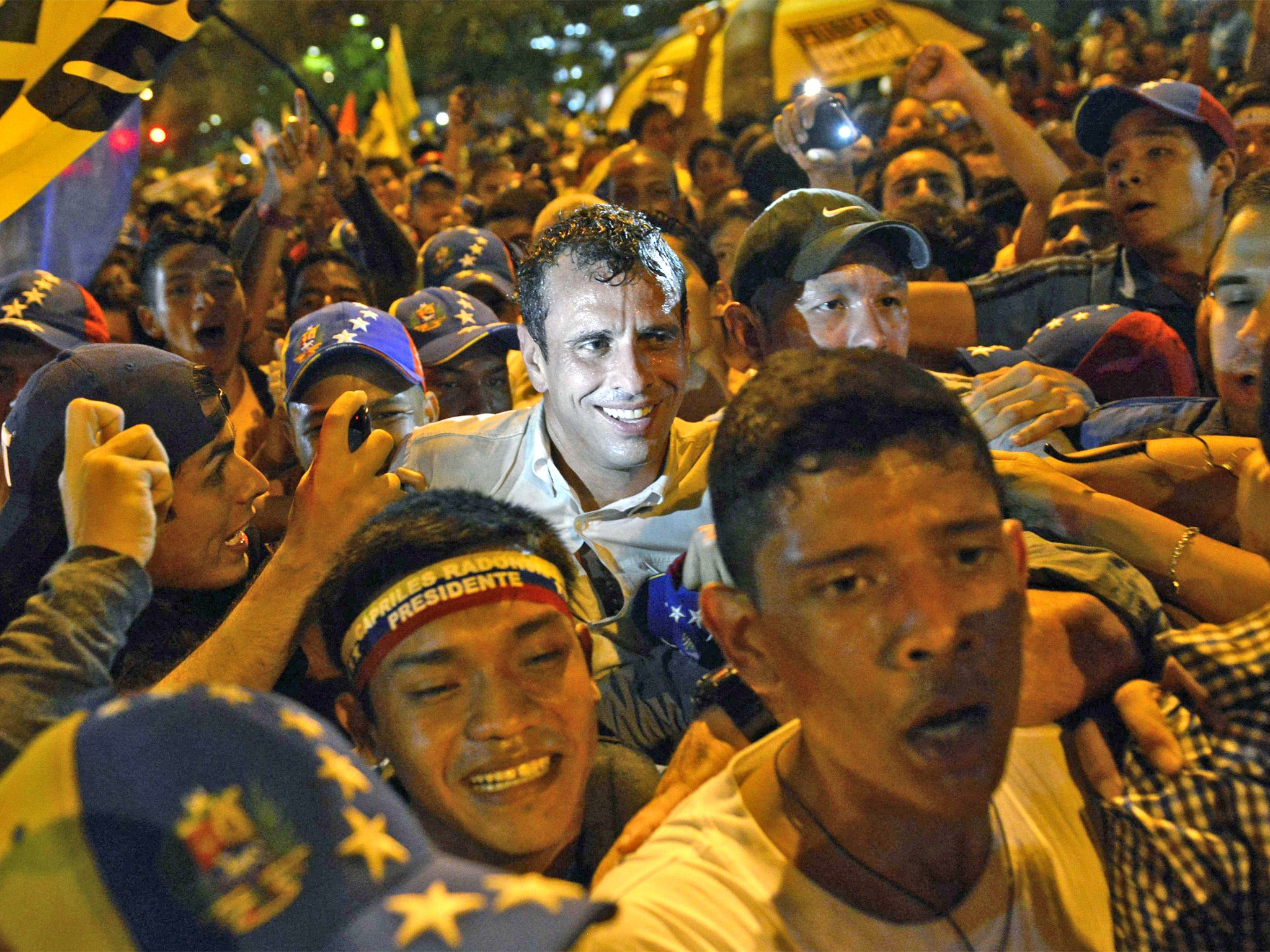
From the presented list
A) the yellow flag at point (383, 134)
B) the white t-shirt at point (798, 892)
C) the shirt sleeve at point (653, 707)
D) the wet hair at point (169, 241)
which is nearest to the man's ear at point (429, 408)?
the shirt sleeve at point (653, 707)

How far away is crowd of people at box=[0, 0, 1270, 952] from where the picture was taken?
3.60 feet

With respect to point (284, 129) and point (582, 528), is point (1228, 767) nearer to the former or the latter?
point (582, 528)

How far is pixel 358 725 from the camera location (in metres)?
2.10

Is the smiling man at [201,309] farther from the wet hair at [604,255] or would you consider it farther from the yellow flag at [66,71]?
the wet hair at [604,255]

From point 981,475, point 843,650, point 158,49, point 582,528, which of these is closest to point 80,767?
point 843,650

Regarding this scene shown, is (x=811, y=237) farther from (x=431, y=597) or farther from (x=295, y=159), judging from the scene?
(x=295, y=159)

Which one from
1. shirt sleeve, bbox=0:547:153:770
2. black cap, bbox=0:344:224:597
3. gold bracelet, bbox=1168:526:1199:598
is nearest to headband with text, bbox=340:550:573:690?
shirt sleeve, bbox=0:547:153:770

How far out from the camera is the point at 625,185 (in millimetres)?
6027

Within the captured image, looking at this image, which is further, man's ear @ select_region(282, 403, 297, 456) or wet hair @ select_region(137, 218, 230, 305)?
wet hair @ select_region(137, 218, 230, 305)

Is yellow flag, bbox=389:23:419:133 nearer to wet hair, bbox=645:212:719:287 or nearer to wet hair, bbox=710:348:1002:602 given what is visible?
wet hair, bbox=645:212:719:287

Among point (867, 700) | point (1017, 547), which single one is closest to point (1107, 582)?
point (1017, 547)

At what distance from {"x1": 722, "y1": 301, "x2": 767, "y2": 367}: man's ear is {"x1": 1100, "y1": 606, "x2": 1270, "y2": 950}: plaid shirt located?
197 cm

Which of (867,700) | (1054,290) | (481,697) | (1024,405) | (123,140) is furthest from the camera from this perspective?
(123,140)

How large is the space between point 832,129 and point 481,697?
3641 mm
